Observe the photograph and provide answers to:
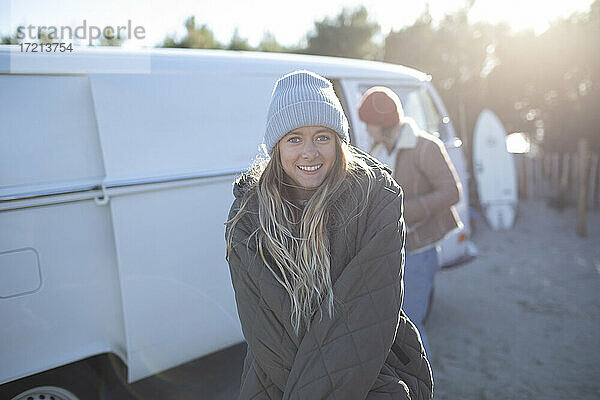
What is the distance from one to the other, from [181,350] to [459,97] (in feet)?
39.3

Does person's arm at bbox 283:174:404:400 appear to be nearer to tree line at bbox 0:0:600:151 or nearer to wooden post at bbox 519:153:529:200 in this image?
tree line at bbox 0:0:600:151

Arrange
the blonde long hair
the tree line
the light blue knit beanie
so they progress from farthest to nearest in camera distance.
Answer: the tree line < the light blue knit beanie < the blonde long hair

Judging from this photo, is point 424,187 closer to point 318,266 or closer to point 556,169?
point 318,266

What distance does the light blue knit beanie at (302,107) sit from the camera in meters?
1.79

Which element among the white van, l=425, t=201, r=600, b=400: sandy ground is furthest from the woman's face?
l=425, t=201, r=600, b=400: sandy ground

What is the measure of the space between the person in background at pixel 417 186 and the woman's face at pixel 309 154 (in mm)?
1227

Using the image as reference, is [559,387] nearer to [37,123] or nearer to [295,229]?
[295,229]

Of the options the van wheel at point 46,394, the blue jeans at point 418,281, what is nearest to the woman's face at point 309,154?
the blue jeans at point 418,281

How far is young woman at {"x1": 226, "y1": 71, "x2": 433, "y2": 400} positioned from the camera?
1574mm

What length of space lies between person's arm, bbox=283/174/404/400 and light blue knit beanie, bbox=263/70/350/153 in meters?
0.39

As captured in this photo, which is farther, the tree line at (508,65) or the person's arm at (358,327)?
the tree line at (508,65)

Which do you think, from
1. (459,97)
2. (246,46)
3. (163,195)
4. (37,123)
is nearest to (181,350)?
(163,195)

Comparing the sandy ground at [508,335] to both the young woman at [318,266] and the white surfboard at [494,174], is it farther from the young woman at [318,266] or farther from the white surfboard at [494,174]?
the young woman at [318,266]

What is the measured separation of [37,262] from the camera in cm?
237
